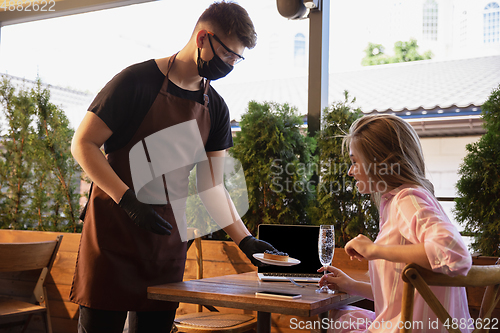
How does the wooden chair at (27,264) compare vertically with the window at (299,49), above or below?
below

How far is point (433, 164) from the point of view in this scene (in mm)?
5445

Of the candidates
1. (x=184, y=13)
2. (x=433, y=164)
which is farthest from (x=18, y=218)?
(x=433, y=164)

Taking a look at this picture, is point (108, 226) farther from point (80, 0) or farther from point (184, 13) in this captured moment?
point (184, 13)

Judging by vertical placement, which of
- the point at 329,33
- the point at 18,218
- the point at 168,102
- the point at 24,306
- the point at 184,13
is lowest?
the point at 24,306

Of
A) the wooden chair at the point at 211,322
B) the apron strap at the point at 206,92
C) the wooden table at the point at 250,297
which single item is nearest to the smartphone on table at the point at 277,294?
the wooden table at the point at 250,297

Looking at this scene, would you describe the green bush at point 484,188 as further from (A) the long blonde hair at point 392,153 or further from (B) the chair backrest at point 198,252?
(B) the chair backrest at point 198,252

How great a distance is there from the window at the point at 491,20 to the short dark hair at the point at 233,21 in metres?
7.30

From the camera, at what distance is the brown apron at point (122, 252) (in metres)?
1.45

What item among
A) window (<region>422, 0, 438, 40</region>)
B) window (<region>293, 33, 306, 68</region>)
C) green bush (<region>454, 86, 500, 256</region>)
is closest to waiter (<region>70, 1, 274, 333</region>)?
green bush (<region>454, 86, 500, 256</region>)

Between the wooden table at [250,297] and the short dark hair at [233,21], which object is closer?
the wooden table at [250,297]

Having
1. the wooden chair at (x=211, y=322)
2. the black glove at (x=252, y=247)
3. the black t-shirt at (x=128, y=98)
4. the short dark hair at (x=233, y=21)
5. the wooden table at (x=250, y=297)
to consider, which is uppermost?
the short dark hair at (x=233, y=21)

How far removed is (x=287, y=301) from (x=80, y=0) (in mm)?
4140

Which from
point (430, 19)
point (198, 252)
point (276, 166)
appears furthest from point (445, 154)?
point (430, 19)

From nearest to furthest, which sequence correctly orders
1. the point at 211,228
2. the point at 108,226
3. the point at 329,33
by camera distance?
the point at 108,226
the point at 211,228
the point at 329,33
